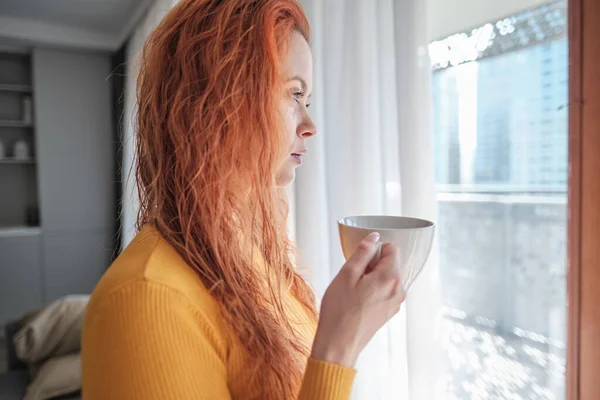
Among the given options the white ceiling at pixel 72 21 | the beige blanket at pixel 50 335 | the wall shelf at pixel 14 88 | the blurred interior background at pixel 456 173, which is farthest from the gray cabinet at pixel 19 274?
the blurred interior background at pixel 456 173

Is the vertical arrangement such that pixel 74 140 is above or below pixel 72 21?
below

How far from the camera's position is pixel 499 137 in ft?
3.62

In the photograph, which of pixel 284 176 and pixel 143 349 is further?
pixel 284 176

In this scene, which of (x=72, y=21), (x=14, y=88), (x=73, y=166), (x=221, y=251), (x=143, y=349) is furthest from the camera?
(x=73, y=166)

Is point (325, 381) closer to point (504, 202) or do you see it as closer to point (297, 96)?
point (297, 96)

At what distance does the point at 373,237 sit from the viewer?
0.43 meters

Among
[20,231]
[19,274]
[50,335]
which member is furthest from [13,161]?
[50,335]

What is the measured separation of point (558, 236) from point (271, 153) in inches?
31.6

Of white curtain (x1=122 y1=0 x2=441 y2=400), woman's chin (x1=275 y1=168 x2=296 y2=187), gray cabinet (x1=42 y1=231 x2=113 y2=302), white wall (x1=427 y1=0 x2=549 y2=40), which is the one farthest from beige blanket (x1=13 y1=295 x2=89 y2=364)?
gray cabinet (x1=42 y1=231 x2=113 y2=302)

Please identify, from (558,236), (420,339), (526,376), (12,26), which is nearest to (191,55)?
(420,339)

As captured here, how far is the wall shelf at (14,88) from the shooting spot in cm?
334

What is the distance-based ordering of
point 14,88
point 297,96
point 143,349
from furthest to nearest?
point 14,88
point 297,96
point 143,349

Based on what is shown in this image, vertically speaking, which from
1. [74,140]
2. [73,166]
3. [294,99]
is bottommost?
[294,99]

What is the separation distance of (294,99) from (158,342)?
39cm
